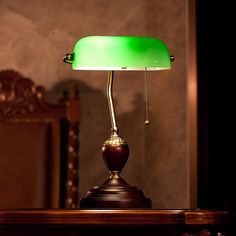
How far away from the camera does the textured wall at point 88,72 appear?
11.2ft

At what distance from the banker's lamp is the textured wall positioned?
2.52 feet

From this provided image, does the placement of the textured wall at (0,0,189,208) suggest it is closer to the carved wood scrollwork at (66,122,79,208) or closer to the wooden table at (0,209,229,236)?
the carved wood scrollwork at (66,122,79,208)

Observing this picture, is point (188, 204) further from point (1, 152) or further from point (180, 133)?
point (1, 152)

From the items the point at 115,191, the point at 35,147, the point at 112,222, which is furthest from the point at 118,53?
the point at 35,147

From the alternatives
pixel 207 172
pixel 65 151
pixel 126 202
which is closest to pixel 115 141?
pixel 126 202

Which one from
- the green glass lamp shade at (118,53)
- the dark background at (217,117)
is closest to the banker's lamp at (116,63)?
the green glass lamp shade at (118,53)

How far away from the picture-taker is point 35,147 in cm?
331

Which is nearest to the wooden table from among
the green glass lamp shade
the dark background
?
the green glass lamp shade

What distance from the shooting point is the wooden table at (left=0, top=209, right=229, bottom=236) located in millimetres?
2205

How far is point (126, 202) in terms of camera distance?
2461 millimetres

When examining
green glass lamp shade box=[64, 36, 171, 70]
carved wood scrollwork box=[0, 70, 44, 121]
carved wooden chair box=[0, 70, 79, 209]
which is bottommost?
carved wooden chair box=[0, 70, 79, 209]

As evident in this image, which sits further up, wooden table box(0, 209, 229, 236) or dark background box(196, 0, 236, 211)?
dark background box(196, 0, 236, 211)

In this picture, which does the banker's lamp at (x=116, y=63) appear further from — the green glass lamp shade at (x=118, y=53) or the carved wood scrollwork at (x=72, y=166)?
the carved wood scrollwork at (x=72, y=166)

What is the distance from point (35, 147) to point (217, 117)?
800 mm
